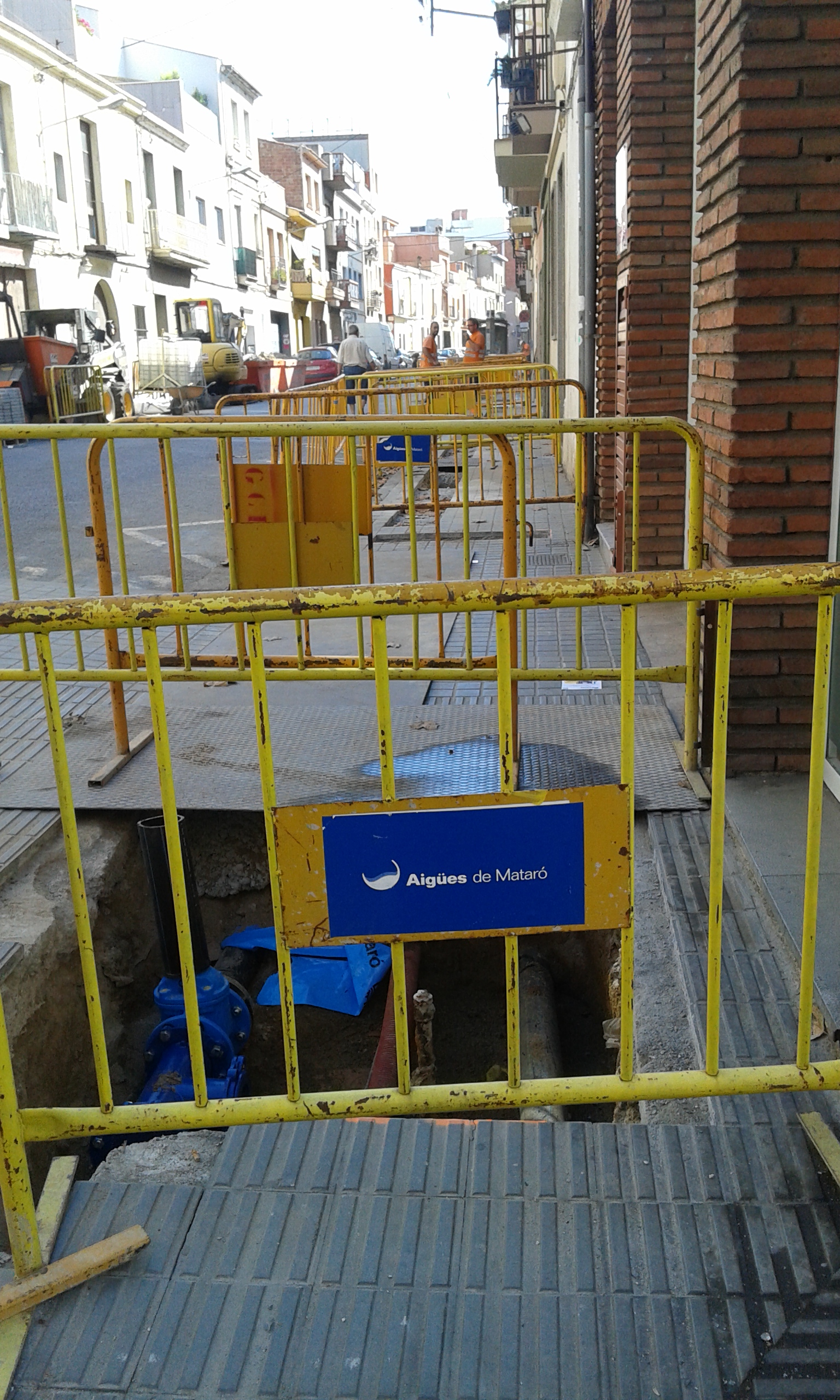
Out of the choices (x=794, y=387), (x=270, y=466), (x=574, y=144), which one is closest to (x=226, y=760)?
(x=270, y=466)

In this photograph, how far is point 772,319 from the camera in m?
3.90

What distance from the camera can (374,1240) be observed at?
2.33 metres

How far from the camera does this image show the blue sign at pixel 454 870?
213cm

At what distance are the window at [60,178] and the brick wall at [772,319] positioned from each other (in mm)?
32038

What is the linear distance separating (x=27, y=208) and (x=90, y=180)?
574 cm

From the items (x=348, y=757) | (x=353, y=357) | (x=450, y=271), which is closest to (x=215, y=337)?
(x=353, y=357)

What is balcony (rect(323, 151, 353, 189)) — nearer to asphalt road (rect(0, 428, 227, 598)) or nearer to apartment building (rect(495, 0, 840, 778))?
asphalt road (rect(0, 428, 227, 598))

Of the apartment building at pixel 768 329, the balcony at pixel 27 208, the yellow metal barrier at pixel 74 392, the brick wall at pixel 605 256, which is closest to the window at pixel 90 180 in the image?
the balcony at pixel 27 208

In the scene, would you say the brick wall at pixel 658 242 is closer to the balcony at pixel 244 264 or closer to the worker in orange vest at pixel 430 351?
the worker in orange vest at pixel 430 351

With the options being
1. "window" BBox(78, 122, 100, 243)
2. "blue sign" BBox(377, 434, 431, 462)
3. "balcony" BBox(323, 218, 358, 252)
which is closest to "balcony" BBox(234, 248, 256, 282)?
"window" BBox(78, 122, 100, 243)

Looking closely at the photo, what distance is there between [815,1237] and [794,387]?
2707mm

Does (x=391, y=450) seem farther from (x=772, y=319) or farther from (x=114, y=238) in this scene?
(x=114, y=238)

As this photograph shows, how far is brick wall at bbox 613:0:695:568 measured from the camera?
6.80 meters

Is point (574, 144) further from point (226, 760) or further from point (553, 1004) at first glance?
point (553, 1004)
